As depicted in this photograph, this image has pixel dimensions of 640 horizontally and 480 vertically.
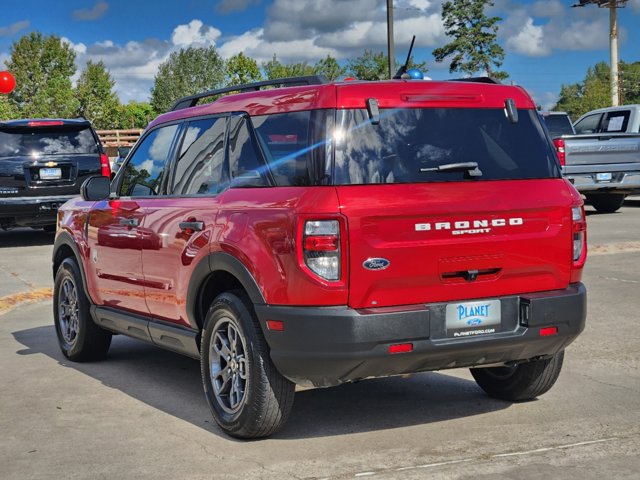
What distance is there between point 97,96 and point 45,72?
15.3ft

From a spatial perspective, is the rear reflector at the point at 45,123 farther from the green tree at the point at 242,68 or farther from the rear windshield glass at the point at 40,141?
the green tree at the point at 242,68

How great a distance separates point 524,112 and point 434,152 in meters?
0.73

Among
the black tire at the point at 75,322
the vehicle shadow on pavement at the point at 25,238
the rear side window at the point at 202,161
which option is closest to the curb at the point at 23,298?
the black tire at the point at 75,322

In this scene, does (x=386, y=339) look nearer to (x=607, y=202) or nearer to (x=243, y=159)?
(x=243, y=159)

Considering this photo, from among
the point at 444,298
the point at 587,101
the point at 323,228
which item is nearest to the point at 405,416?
the point at 444,298

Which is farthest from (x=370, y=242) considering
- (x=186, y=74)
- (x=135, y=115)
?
(x=135, y=115)

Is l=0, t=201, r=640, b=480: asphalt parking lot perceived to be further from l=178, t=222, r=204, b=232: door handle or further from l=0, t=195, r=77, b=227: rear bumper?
l=0, t=195, r=77, b=227: rear bumper

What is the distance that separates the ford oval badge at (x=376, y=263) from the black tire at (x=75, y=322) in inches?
132

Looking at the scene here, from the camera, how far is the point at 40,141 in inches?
655

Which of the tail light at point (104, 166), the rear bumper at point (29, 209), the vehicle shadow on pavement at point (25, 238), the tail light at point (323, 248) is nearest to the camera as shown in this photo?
the tail light at point (323, 248)

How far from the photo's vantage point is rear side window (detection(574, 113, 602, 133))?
2283 centimetres

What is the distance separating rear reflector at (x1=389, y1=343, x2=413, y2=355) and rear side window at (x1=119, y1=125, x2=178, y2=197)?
7.45 feet

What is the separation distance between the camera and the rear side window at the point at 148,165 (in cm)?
674

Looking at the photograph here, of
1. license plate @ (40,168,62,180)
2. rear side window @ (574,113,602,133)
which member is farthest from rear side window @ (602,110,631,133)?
license plate @ (40,168,62,180)
